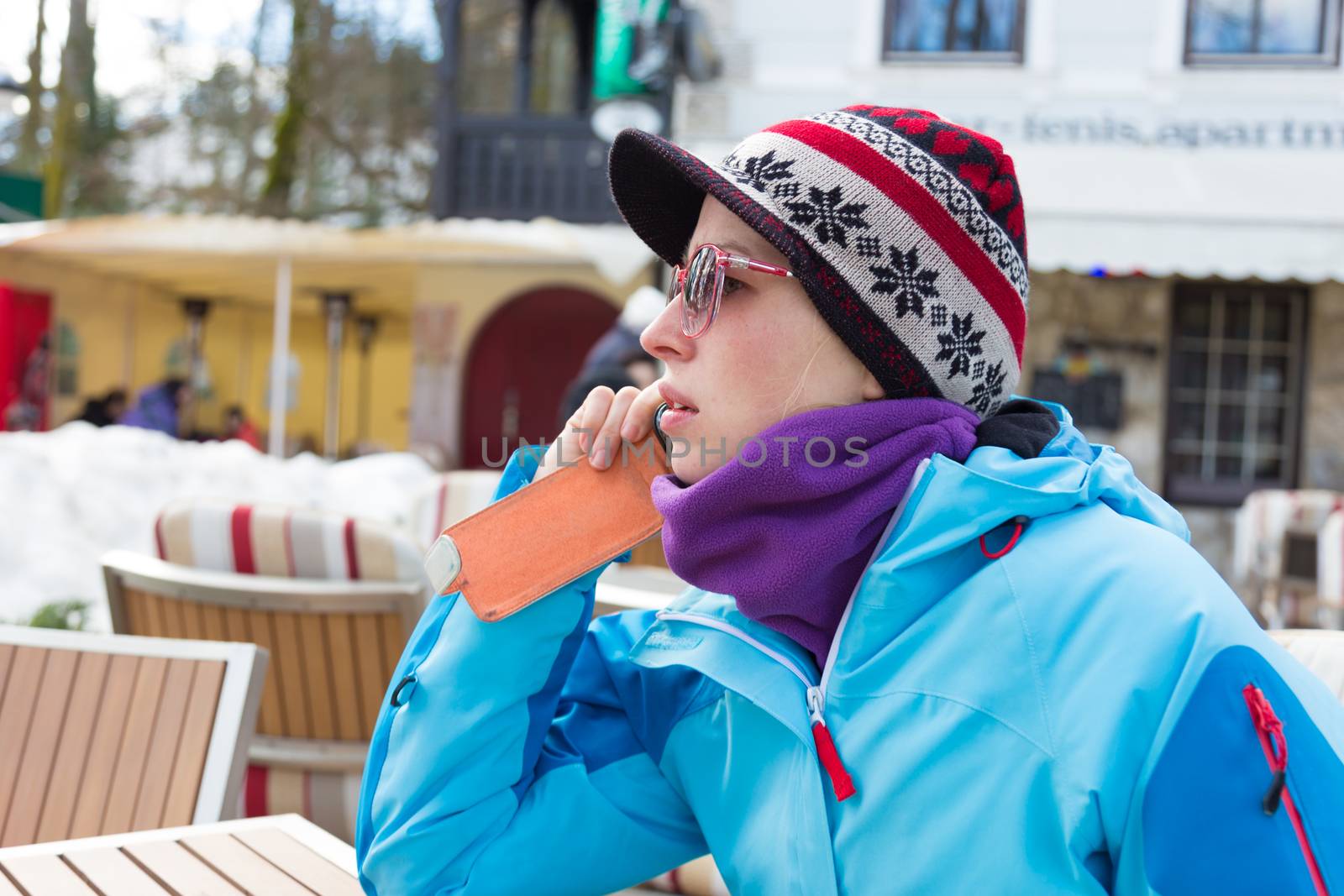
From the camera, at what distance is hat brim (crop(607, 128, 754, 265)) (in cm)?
115

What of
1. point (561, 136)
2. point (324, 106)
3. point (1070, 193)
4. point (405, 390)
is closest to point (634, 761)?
point (1070, 193)

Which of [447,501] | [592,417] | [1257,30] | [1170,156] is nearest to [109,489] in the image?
[447,501]

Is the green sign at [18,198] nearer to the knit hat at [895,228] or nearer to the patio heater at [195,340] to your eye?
the patio heater at [195,340]

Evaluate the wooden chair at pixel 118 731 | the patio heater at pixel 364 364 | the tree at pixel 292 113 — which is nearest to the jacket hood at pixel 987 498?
the wooden chair at pixel 118 731

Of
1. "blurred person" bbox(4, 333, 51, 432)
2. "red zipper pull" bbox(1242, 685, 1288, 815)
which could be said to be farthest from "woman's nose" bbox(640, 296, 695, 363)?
"blurred person" bbox(4, 333, 51, 432)

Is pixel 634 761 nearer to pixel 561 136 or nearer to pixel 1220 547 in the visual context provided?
pixel 1220 547

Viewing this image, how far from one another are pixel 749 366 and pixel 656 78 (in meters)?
9.21

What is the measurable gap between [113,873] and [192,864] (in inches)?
3.4

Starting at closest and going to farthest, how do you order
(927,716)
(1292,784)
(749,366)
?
1. (1292,784)
2. (927,716)
3. (749,366)

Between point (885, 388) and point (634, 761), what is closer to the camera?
point (885, 388)

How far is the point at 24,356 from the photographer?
1316 cm

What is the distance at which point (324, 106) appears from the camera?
18.5 m

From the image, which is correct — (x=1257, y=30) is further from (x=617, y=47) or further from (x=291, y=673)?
(x=291, y=673)

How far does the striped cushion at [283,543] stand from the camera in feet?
7.44
